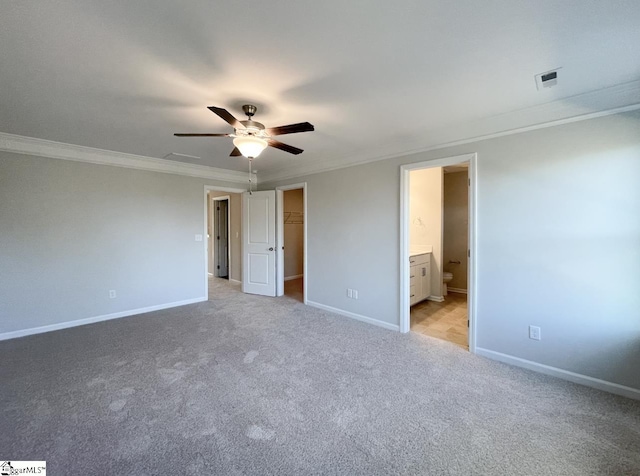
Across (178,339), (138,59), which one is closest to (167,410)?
(178,339)

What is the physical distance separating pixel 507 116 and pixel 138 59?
3.12 m

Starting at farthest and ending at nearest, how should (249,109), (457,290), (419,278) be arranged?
(457,290) → (419,278) → (249,109)

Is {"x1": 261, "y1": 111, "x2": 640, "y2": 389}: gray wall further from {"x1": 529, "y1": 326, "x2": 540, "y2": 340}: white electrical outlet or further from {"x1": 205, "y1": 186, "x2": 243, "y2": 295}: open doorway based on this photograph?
{"x1": 205, "y1": 186, "x2": 243, "y2": 295}: open doorway

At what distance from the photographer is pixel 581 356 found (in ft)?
7.58

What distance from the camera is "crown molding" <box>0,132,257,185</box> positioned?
3.26 m

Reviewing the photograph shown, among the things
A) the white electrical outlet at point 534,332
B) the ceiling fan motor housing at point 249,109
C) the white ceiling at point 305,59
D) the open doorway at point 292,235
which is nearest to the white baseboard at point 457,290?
the white electrical outlet at point 534,332

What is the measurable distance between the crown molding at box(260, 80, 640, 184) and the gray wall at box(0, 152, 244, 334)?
3.36m

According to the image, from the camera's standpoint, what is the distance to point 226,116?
1927mm

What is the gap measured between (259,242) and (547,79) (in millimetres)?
4626

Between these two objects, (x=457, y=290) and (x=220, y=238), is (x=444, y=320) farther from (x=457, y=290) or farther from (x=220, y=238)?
(x=220, y=238)

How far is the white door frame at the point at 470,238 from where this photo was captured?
9.37 ft

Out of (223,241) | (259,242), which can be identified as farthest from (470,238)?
(223,241)

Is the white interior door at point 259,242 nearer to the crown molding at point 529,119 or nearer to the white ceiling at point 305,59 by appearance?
the crown molding at point 529,119

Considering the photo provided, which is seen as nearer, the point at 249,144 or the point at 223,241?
the point at 249,144
